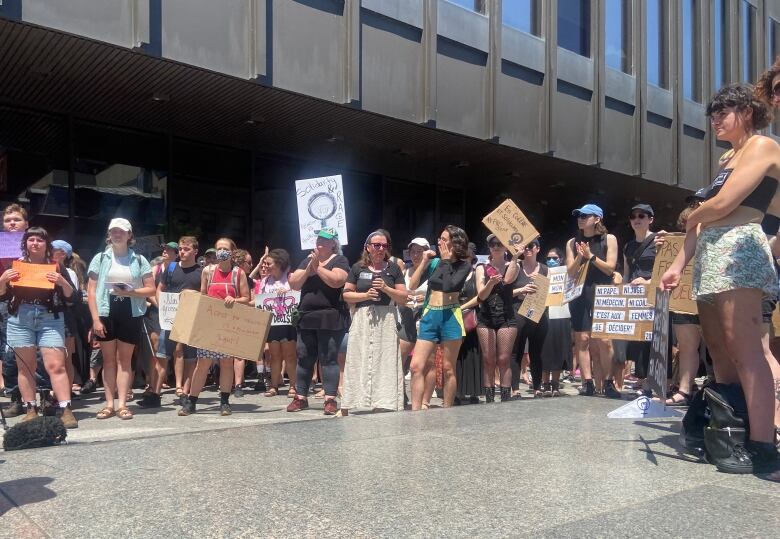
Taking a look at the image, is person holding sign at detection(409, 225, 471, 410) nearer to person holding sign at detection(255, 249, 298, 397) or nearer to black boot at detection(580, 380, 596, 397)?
black boot at detection(580, 380, 596, 397)

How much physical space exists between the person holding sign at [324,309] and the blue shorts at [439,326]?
875mm

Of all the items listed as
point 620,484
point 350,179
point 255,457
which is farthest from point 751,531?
point 350,179

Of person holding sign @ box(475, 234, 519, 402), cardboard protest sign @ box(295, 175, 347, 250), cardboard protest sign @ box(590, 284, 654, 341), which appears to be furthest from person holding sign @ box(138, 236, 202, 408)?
cardboard protest sign @ box(590, 284, 654, 341)

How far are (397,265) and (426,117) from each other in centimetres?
658

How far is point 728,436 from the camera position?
372cm

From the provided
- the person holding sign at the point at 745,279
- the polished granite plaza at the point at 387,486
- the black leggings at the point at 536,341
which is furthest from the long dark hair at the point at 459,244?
the person holding sign at the point at 745,279

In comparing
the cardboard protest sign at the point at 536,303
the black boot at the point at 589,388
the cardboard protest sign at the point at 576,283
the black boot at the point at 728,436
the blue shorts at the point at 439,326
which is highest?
the cardboard protest sign at the point at 576,283

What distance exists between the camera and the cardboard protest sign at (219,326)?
7.20m

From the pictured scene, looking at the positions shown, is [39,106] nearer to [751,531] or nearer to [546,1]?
[546,1]

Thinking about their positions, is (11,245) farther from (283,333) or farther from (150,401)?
(283,333)

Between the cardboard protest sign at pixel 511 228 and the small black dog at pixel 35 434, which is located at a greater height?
the cardboard protest sign at pixel 511 228

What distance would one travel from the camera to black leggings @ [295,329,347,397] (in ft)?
24.1

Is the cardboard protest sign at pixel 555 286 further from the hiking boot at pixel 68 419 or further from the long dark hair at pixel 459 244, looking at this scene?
the hiking boot at pixel 68 419

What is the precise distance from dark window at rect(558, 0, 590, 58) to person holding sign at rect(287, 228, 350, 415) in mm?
11106
